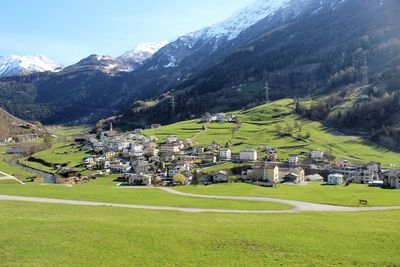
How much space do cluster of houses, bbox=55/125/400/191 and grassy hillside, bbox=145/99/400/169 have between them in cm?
858

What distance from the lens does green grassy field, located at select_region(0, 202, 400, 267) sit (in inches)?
989

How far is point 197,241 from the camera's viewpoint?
94.3 ft

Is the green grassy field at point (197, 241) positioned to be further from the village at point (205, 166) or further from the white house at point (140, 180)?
the white house at point (140, 180)

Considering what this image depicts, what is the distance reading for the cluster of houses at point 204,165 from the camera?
92.9 meters

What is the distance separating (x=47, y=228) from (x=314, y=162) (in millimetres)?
96684

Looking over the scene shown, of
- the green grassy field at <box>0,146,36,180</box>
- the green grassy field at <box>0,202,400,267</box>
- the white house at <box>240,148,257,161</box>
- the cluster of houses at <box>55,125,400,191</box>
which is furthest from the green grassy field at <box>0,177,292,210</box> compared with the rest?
Answer: the white house at <box>240,148,257,161</box>

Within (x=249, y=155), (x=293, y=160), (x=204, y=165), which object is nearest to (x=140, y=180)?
(x=204, y=165)

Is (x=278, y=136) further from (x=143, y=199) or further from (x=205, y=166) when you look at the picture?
(x=143, y=199)

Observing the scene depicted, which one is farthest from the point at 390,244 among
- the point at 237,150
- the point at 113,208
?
the point at 237,150

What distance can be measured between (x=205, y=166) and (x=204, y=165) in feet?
5.42

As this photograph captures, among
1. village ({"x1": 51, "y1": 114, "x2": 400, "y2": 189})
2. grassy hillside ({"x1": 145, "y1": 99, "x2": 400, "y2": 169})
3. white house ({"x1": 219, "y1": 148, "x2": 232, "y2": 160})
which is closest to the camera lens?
village ({"x1": 51, "y1": 114, "x2": 400, "y2": 189})

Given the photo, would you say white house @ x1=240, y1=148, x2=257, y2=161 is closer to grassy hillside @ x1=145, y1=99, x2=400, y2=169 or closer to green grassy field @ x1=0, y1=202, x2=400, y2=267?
grassy hillside @ x1=145, y1=99, x2=400, y2=169

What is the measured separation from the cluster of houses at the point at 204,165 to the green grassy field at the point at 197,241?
48.8m

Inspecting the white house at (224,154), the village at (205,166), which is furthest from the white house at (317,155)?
the white house at (224,154)
